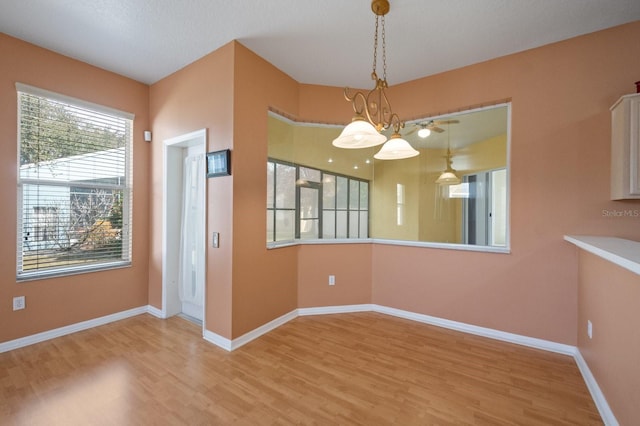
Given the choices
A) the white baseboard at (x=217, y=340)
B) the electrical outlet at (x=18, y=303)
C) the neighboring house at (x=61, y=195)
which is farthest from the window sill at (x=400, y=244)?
the electrical outlet at (x=18, y=303)

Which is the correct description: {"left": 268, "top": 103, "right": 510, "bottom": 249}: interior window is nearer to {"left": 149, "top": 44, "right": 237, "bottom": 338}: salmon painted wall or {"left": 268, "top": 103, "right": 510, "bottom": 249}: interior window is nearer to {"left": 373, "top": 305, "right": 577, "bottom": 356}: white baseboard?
{"left": 149, "top": 44, "right": 237, "bottom": 338}: salmon painted wall

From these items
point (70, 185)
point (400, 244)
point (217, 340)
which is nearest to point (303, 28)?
point (400, 244)

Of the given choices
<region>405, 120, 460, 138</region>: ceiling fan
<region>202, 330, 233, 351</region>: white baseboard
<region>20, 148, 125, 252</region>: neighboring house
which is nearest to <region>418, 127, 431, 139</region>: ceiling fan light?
<region>405, 120, 460, 138</region>: ceiling fan

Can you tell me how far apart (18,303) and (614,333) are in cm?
493

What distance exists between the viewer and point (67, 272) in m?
2.98

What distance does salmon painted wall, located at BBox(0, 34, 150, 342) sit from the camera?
2.59 meters

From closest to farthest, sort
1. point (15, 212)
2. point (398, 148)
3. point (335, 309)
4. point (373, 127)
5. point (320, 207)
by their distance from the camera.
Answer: point (373, 127), point (398, 148), point (15, 212), point (335, 309), point (320, 207)

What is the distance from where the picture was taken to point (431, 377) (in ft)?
7.33

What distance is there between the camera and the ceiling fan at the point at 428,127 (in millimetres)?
3344

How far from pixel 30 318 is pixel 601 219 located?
5554 mm

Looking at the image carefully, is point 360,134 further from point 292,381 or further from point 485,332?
point 485,332

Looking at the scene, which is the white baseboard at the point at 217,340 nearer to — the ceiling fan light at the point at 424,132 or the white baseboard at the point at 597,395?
the white baseboard at the point at 597,395

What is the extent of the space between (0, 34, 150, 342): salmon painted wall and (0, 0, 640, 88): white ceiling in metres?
0.21

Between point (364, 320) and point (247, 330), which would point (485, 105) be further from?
point (247, 330)
